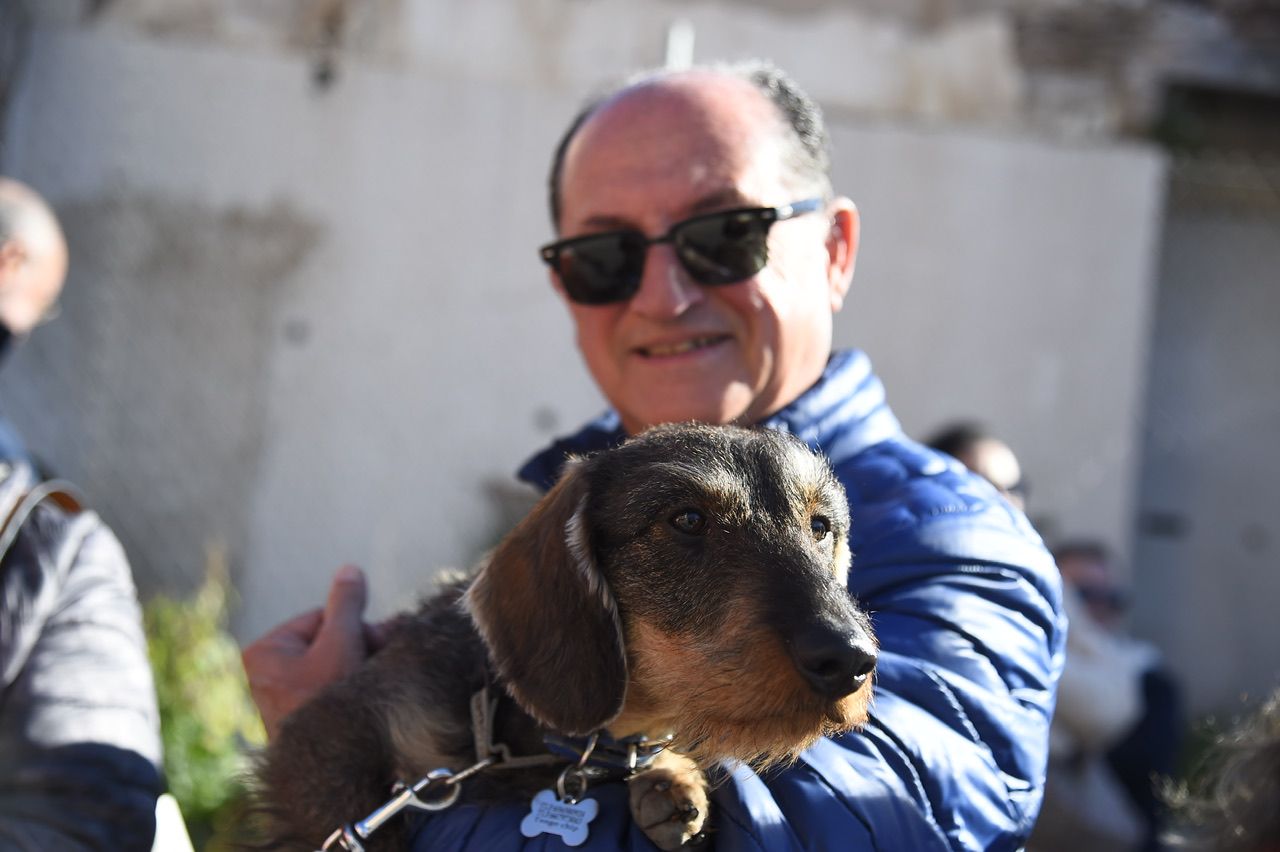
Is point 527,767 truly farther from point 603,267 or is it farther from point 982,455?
point 982,455

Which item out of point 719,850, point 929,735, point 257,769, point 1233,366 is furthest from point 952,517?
point 1233,366

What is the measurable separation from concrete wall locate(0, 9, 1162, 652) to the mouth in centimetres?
558

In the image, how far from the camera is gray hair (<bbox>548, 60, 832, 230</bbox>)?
304 cm

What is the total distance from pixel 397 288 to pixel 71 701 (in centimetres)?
613

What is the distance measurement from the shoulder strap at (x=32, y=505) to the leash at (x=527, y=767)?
56.5 inches

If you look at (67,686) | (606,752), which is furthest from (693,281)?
(67,686)

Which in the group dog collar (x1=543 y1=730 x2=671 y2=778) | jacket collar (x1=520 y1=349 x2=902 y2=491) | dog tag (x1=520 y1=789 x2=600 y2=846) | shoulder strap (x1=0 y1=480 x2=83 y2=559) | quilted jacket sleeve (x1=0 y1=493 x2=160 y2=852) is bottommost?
quilted jacket sleeve (x1=0 y1=493 x2=160 y2=852)

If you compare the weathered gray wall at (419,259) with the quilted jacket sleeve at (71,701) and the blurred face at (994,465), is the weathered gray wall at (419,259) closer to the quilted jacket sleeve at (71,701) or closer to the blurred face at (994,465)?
the blurred face at (994,465)

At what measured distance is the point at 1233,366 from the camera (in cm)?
1005

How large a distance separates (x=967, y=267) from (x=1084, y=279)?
0.93 m

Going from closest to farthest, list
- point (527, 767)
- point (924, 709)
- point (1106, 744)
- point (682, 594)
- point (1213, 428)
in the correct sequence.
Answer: point (924, 709)
point (682, 594)
point (527, 767)
point (1106, 744)
point (1213, 428)

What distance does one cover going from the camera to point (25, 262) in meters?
4.59

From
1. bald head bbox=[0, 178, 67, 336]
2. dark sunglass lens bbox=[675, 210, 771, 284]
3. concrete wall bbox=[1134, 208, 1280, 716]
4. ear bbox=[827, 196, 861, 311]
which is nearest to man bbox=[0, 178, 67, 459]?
bald head bbox=[0, 178, 67, 336]

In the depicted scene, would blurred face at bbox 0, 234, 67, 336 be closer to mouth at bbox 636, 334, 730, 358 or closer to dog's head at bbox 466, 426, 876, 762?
Result: mouth at bbox 636, 334, 730, 358
